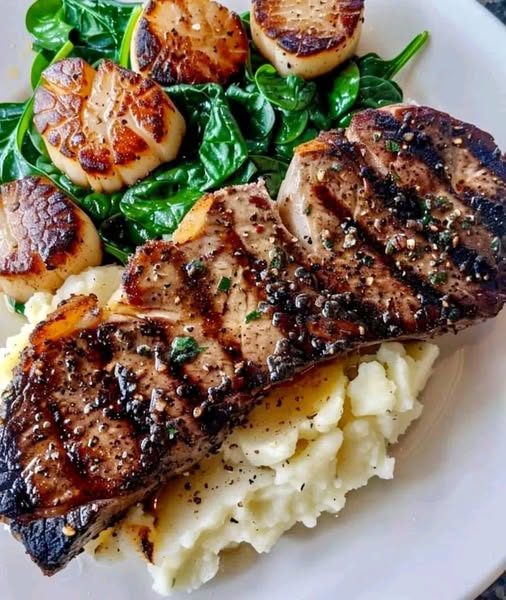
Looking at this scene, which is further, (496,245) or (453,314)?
(496,245)

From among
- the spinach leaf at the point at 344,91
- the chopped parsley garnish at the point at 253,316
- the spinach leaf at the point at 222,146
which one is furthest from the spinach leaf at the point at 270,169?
the chopped parsley garnish at the point at 253,316

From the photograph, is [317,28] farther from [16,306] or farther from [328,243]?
[16,306]

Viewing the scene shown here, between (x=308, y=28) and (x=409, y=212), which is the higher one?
(x=308, y=28)

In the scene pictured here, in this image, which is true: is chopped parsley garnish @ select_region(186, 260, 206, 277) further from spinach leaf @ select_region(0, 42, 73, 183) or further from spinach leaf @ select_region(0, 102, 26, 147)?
spinach leaf @ select_region(0, 102, 26, 147)

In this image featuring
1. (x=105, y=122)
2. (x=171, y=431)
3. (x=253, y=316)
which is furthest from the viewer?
(x=105, y=122)

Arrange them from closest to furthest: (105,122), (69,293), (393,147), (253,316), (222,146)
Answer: (253,316)
(393,147)
(69,293)
(105,122)
(222,146)

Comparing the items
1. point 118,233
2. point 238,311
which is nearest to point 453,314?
point 238,311

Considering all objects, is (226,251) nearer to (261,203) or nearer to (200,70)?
(261,203)
